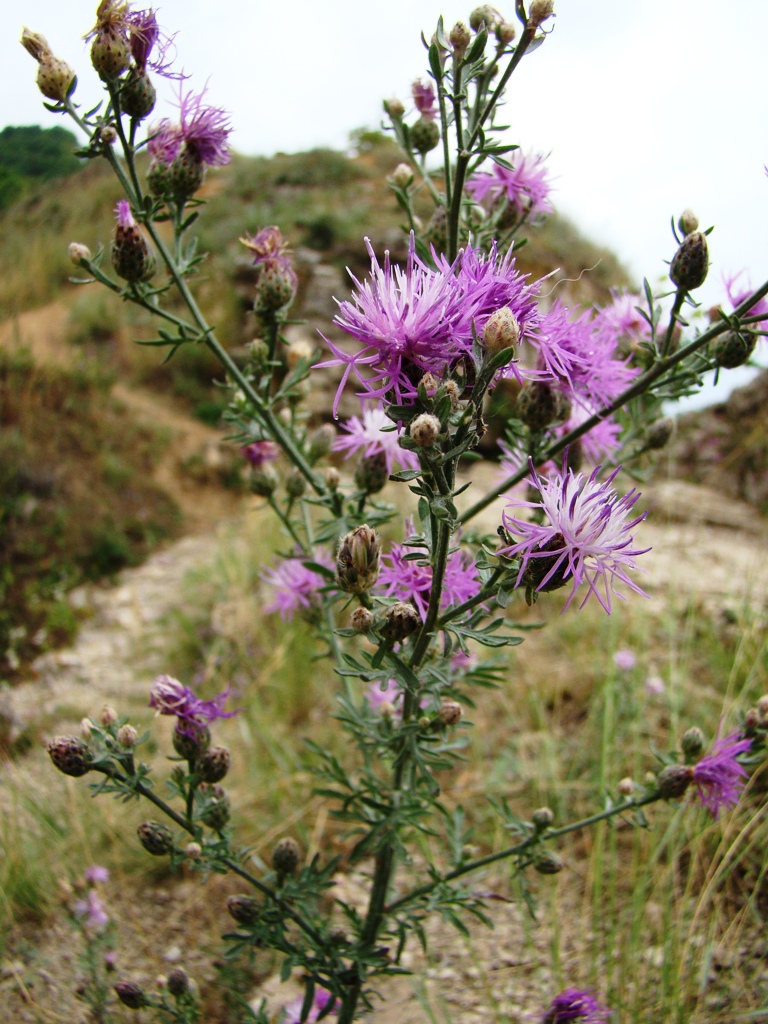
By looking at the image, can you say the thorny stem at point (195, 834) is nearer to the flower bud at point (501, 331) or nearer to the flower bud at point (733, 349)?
the flower bud at point (501, 331)

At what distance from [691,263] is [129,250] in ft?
3.45

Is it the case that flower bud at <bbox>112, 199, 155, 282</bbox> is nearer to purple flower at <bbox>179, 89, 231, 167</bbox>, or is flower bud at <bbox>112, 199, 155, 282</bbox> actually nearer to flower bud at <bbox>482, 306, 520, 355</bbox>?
purple flower at <bbox>179, 89, 231, 167</bbox>

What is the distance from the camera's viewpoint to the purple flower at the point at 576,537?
957 mm

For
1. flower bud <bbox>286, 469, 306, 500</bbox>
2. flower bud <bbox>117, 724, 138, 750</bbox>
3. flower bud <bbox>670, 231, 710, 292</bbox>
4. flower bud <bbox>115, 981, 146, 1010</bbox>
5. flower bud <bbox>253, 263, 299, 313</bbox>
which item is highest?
flower bud <bbox>670, 231, 710, 292</bbox>

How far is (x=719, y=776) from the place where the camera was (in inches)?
56.9

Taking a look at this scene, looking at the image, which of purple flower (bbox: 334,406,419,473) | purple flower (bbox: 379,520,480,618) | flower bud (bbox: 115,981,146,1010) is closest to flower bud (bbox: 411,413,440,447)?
purple flower (bbox: 379,520,480,618)

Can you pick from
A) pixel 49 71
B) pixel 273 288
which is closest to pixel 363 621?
pixel 273 288

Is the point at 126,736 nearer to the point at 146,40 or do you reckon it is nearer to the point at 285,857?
the point at 285,857

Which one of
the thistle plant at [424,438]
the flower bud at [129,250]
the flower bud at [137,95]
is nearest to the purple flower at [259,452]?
the thistle plant at [424,438]

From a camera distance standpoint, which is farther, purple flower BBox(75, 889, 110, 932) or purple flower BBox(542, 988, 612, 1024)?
purple flower BBox(75, 889, 110, 932)

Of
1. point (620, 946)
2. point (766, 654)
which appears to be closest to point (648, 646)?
point (766, 654)

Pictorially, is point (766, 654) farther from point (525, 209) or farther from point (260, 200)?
point (260, 200)

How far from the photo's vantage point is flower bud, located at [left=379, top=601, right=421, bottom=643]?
42.5 inches

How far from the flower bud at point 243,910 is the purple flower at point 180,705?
0.38 meters
